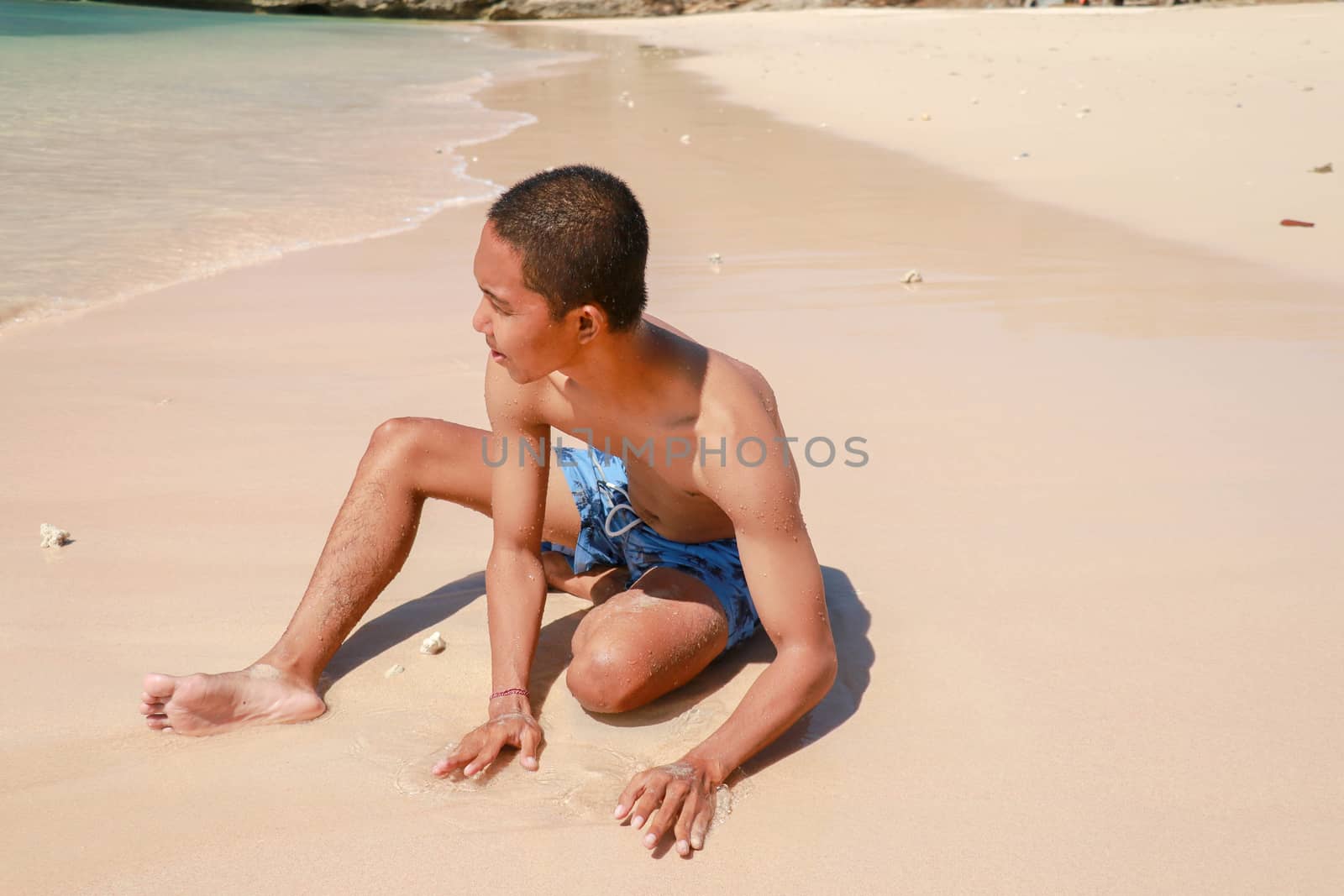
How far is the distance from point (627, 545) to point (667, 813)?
741 mm

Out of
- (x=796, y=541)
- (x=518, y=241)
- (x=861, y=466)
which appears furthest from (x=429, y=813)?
(x=861, y=466)

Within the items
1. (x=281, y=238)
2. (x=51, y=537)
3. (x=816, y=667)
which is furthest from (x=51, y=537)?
(x=281, y=238)

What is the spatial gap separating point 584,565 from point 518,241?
3.05 ft

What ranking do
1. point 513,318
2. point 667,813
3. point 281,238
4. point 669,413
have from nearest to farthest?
point 667,813 < point 513,318 < point 669,413 < point 281,238

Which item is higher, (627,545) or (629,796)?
(627,545)

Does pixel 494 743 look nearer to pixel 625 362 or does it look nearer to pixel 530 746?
pixel 530 746

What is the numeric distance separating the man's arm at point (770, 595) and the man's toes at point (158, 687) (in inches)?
33.7

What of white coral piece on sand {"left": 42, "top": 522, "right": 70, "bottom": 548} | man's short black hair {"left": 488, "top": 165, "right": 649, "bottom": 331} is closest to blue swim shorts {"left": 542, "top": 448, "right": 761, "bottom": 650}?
man's short black hair {"left": 488, "top": 165, "right": 649, "bottom": 331}

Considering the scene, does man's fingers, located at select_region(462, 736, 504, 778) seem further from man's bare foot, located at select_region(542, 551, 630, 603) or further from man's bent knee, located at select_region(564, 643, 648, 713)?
man's bare foot, located at select_region(542, 551, 630, 603)

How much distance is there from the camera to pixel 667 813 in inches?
73.7

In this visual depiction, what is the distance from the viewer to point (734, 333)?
14.3ft

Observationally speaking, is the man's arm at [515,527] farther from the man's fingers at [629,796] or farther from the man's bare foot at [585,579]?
the man's fingers at [629,796]

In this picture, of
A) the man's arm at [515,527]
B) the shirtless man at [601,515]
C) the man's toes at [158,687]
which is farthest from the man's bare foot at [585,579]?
the man's toes at [158,687]

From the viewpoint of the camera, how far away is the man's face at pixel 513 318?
6.55ft
